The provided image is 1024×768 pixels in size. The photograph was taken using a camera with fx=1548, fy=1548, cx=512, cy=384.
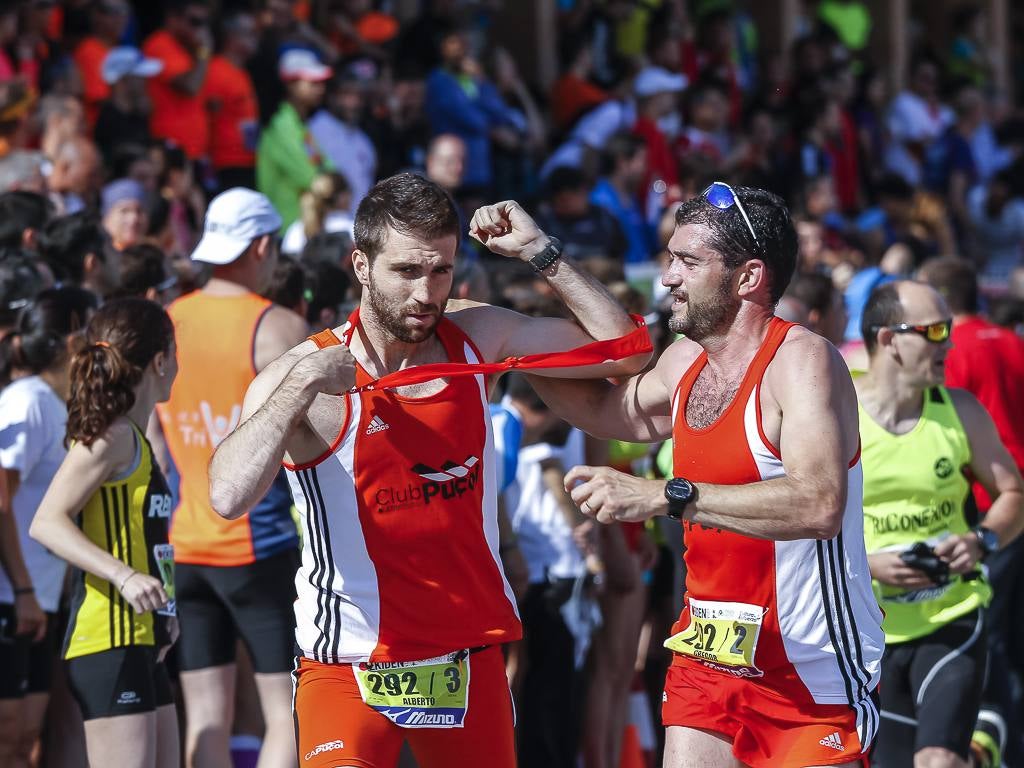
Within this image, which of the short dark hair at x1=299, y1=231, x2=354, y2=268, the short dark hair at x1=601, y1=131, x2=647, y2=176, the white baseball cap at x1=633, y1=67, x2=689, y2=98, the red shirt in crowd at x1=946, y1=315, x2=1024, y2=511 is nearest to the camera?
the short dark hair at x1=299, y1=231, x2=354, y2=268

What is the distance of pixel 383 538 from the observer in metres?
4.16

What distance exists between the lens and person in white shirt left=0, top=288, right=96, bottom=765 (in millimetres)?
5461

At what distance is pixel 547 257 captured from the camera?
4.43 metres

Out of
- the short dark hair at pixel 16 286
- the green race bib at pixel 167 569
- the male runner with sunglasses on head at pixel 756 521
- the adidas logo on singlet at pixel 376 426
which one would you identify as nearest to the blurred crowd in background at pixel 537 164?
the short dark hair at pixel 16 286

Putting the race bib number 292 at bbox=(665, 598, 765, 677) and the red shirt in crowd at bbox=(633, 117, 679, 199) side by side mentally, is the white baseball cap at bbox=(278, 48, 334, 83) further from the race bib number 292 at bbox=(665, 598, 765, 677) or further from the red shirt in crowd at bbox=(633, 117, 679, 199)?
the race bib number 292 at bbox=(665, 598, 765, 677)

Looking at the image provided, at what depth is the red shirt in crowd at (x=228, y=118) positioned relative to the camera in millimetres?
10523

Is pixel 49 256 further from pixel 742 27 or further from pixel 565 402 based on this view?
pixel 742 27

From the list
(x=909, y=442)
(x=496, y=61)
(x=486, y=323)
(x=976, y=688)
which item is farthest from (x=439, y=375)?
(x=496, y=61)

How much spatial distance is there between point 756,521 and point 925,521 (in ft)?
6.08

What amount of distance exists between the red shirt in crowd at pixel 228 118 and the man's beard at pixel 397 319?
6.61 m

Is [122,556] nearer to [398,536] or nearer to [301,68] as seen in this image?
[398,536]

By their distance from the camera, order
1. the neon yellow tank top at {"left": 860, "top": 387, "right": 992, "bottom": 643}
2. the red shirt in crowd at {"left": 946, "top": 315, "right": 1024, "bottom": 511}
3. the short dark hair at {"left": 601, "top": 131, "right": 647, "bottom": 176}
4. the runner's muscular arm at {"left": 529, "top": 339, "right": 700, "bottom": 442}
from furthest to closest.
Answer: the short dark hair at {"left": 601, "top": 131, "right": 647, "bottom": 176}, the red shirt in crowd at {"left": 946, "top": 315, "right": 1024, "bottom": 511}, the neon yellow tank top at {"left": 860, "top": 387, "right": 992, "bottom": 643}, the runner's muscular arm at {"left": 529, "top": 339, "right": 700, "bottom": 442}

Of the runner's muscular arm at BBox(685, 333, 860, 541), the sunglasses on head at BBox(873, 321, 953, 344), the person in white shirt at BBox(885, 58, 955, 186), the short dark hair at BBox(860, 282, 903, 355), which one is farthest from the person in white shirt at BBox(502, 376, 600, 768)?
the person in white shirt at BBox(885, 58, 955, 186)

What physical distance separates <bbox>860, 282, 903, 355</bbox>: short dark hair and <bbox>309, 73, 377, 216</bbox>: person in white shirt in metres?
5.57
